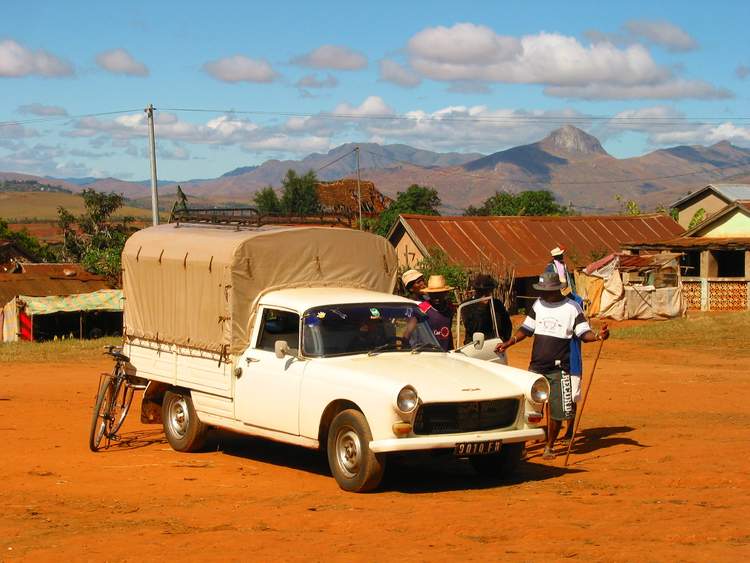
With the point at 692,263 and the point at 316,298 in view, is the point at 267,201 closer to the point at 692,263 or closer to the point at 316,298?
the point at 692,263

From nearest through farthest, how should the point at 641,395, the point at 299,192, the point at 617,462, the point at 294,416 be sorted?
the point at 294,416
the point at 617,462
the point at 641,395
the point at 299,192

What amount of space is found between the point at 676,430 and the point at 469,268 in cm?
2823

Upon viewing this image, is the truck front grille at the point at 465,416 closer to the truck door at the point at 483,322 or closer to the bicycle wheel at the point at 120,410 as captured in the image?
the truck door at the point at 483,322

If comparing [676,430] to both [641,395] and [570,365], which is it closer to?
[570,365]

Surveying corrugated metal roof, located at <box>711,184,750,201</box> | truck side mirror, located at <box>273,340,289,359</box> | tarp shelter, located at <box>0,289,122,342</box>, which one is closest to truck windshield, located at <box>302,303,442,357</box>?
truck side mirror, located at <box>273,340,289,359</box>

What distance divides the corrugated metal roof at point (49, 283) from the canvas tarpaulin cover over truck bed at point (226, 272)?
27278 millimetres

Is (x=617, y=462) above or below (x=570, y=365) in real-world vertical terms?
below

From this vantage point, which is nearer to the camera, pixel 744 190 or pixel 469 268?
pixel 469 268

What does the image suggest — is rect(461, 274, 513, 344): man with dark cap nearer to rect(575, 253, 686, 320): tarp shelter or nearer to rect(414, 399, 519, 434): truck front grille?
rect(414, 399, 519, 434): truck front grille

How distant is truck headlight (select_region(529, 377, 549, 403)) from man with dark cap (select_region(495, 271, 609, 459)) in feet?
3.74

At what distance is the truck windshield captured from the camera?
35.6 feet

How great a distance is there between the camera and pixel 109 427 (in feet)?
43.9

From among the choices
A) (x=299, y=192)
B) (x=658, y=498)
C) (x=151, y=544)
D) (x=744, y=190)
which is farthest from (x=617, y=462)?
(x=299, y=192)

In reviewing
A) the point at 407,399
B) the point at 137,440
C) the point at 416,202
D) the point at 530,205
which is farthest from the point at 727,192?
the point at 407,399
